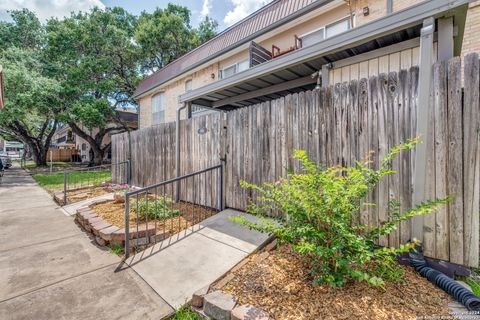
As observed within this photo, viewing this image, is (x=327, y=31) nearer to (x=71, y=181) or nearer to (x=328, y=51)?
(x=328, y=51)

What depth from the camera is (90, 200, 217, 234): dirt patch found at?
13.3ft

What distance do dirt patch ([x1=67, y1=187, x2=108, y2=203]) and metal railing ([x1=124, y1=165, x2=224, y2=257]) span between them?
2.86 metres

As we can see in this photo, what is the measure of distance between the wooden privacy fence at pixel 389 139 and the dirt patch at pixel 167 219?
77 centimetres

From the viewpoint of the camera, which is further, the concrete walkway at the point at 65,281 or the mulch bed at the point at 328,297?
the concrete walkway at the point at 65,281

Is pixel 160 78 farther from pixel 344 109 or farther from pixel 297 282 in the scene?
pixel 297 282

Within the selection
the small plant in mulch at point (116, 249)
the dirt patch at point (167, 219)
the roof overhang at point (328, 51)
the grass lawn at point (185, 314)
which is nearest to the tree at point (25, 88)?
the dirt patch at point (167, 219)

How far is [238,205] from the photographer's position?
4328 millimetres

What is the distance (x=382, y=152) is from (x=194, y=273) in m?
2.67

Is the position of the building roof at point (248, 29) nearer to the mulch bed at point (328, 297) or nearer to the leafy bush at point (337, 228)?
the leafy bush at point (337, 228)

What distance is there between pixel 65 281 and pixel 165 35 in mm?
17969

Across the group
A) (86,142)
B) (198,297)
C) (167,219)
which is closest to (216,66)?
(167,219)

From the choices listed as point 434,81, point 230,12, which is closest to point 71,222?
point 434,81

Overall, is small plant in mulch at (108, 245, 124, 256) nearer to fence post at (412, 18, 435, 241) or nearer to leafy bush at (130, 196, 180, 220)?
leafy bush at (130, 196, 180, 220)

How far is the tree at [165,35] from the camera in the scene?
16.4 meters
